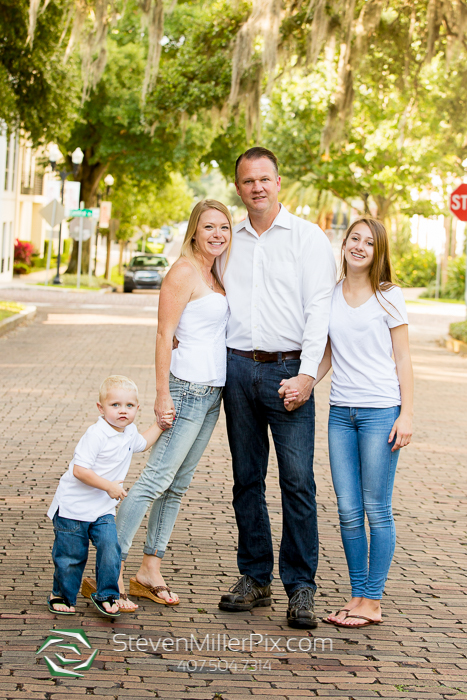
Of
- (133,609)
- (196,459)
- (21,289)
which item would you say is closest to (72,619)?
(133,609)

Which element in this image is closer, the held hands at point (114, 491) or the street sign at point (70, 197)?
the held hands at point (114, 491)

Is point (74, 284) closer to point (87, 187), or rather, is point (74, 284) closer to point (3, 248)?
point (3, 248)

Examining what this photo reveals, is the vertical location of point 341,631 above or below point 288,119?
below

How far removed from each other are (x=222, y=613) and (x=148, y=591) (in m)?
0.40

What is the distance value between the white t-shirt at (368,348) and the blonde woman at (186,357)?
0.58 m

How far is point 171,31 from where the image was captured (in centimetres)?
3234

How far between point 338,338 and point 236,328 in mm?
494

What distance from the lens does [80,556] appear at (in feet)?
14.0

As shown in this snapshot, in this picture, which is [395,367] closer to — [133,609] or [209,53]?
[133,609]

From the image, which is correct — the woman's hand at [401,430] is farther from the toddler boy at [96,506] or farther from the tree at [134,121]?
the tree at [134,121]

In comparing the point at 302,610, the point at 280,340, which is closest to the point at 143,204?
the point at 280,340

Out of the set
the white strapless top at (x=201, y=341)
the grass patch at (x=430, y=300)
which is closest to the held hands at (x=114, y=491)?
the white strapless top at (x=201, y=341)

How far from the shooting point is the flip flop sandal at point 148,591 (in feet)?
14.6

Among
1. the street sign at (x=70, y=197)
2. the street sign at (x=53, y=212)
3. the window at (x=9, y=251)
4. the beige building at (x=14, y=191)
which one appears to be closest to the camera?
the street sign at (x=53, y=212)
